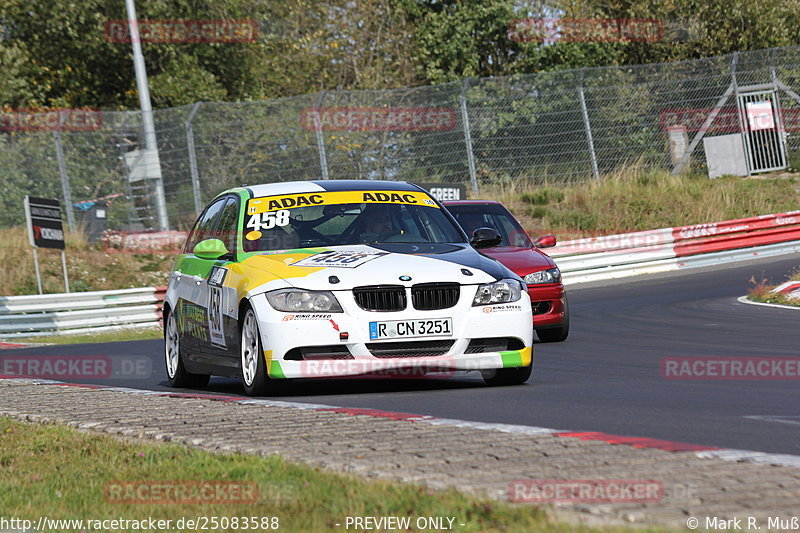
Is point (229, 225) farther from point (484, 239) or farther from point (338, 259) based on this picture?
point (484, 239)

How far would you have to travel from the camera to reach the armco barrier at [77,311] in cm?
2302

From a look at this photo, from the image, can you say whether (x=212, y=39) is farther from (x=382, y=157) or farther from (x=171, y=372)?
(x=171, y=372)

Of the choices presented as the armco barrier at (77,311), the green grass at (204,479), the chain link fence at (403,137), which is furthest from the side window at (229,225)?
the chain link fence at (403,137)

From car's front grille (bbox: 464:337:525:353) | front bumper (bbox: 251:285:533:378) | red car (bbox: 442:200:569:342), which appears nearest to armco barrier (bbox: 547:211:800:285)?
red car (bbox: 442:200:569:342)

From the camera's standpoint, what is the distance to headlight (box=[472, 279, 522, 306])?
9.21 metres

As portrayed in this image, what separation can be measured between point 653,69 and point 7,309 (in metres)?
15.2

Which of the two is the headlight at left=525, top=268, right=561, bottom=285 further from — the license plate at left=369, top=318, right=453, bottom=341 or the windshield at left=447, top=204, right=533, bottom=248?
the license plate at left=369, top=318, right=453, bottom=341

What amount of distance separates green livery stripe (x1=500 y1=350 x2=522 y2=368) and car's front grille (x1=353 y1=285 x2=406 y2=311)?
88 cm

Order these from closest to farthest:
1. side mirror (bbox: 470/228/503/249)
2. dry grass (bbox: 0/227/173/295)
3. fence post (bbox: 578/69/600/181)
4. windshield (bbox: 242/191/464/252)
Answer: windshield (bbox: 242/191/464/252) < side mirror (bbox: 470/228/503/249) < dry grass (bbox: 0/227/173/295) < fence post (bbox: 578/69/600/181)

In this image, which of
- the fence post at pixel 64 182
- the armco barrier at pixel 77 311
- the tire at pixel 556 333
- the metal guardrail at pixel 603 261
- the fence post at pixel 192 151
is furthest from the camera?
the fence post at pixel 192 151

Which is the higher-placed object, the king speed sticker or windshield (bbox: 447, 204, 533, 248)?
windshield (bbox: 447, 204, 533, 248)

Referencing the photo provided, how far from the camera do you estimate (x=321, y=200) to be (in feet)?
33.7

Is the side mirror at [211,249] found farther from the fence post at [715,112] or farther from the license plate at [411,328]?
the fence post at [715,112]

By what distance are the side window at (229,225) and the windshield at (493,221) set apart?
494 cm
